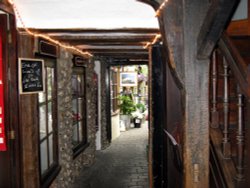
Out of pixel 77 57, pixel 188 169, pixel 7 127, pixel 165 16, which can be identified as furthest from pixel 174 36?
pixel 77 57

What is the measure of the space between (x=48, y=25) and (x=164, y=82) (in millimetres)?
1728

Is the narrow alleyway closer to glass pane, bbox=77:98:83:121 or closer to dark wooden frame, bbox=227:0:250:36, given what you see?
glass pane, bbox=77:98:83:121

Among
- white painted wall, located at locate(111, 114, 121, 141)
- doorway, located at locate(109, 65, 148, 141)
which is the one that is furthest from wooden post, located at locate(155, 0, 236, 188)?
doorway, located at locate(109, 65, 148, 141)

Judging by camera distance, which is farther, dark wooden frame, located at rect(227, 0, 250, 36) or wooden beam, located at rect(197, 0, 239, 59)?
dark wooden frame, located at rect(227, 0, 250, 36)

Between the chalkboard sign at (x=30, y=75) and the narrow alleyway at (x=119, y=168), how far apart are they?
2884 millimetres

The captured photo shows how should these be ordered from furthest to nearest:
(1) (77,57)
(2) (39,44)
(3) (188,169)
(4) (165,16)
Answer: (1) (77,57)
(2) (39,44)
(3) (188,169)
(4) (165,16)

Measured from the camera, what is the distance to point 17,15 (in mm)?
3414

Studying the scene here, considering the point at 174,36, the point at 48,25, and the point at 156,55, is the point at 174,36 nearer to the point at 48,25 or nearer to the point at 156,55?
the point at 48,25

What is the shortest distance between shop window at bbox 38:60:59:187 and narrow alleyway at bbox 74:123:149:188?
1.41 m

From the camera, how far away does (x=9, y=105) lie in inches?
140

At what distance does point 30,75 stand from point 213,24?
245 cm

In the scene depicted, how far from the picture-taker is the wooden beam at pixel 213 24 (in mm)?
1677

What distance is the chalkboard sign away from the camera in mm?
3537

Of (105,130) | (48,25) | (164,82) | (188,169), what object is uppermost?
(48,25)
